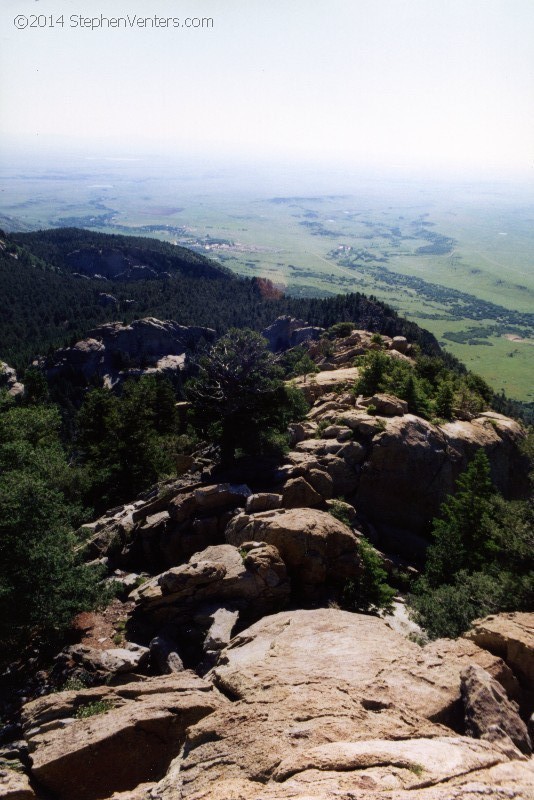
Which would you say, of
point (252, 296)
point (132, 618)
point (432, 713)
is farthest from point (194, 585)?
point (252, 296)

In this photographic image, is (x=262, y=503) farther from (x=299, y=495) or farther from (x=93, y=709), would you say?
(x=93, y=709)

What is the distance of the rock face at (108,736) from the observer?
33.0 ft

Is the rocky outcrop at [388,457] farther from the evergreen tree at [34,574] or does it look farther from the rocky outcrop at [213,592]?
the evergreen tree at [34,574]

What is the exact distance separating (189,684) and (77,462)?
4208 cm

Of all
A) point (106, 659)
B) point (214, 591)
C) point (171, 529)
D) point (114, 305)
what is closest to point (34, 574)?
point (106, 659)

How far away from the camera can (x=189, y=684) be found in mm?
12180

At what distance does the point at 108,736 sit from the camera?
10375 millimetres

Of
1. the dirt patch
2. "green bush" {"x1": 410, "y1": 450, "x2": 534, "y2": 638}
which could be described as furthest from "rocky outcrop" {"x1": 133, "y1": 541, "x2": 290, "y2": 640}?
"green bush" {"x1": 410, "y1": 450, "x2": 534, "y2": 638}

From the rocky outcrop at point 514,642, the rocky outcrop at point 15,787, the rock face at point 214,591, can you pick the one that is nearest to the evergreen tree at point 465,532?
the rocky outcrop at point 514,642

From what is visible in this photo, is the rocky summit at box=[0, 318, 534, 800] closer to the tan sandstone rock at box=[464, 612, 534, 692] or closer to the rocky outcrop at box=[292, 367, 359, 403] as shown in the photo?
the tan sandstone rock at box=[464, 612, 534, 692]

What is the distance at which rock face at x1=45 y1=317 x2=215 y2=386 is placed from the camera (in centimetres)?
11944

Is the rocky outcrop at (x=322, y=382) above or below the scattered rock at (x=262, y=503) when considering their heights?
above

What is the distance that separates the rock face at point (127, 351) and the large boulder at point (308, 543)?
103 metres

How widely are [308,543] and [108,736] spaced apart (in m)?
10.6
